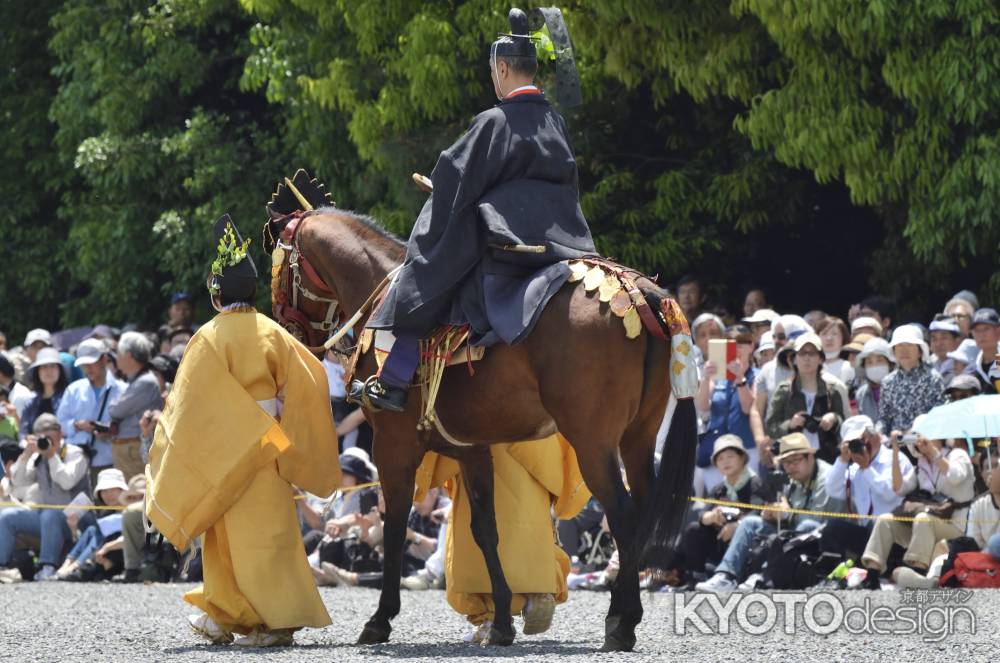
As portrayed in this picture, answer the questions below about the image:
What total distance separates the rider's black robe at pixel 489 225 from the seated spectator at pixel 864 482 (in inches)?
141

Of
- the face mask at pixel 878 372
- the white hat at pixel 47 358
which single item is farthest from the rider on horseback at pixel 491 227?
the white hat at pixel 47 358

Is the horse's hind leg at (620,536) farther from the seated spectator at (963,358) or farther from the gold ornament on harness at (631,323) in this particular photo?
the seated spectator at (963,358)

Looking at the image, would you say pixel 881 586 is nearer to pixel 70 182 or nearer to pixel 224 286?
pixel 224 286

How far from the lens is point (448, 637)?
8.77 meters

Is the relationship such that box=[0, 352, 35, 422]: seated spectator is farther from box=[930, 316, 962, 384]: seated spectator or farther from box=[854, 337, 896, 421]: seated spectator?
box=[930, 316, 962, 384]: seated spectator

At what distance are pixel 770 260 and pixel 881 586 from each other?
21.6 feet

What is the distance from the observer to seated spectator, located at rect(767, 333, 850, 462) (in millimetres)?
11602

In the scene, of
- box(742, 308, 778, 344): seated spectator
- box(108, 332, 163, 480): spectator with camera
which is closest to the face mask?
box(742, 308, 778, 344): seated spectator

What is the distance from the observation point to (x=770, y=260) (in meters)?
17.0

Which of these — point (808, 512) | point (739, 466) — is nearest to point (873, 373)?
point (739, 466)

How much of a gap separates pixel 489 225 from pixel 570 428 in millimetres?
957

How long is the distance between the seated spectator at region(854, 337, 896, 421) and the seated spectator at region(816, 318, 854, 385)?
0.61 feet

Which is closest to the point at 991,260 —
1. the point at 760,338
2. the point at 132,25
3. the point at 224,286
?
the point at 760,338

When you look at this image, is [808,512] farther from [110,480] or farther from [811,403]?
[110,480]
